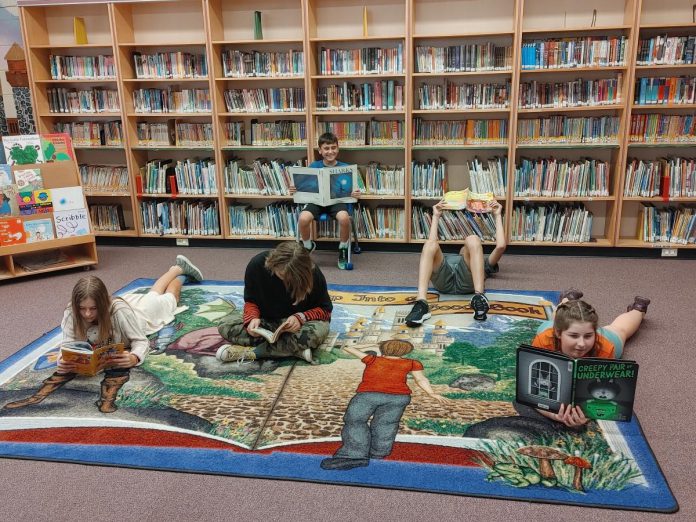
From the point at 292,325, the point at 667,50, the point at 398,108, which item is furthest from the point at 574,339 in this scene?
the point at 667,50

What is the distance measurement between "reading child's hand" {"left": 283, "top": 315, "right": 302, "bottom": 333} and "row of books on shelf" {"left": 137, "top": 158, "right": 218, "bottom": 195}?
2950 millimetres

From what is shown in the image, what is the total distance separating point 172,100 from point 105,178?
1.07 m

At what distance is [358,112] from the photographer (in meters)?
5.58

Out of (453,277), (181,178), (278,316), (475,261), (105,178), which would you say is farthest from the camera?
(105,178)

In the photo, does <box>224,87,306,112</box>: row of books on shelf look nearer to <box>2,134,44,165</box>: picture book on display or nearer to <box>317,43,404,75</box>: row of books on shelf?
<box>317,43,404,75</box>: row of books on shelf

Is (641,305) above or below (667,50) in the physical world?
below

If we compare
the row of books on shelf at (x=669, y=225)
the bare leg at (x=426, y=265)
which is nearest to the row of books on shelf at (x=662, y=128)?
the row of books on shelf at (x=669, y=225)

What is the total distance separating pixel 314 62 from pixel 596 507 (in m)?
4.51

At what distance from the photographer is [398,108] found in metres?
5.59

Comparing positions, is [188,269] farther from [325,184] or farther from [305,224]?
[325,184]

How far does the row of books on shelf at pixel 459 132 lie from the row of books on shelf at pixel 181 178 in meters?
2.02

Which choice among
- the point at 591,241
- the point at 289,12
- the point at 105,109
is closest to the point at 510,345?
the point at 591,241

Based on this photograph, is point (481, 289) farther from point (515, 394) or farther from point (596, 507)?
point (596, 507)

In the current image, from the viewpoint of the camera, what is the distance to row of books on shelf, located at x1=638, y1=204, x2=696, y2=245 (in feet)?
17.5
